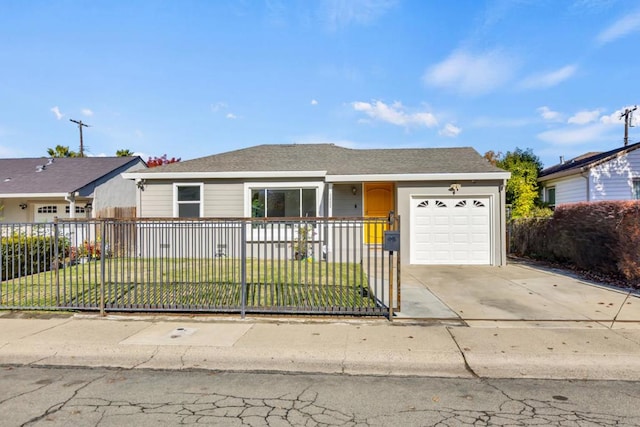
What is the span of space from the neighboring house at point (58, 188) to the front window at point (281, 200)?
8900 millimetres

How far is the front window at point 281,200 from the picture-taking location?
1420 cm

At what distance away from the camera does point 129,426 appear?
343 cm

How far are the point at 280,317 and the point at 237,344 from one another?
4.71ft

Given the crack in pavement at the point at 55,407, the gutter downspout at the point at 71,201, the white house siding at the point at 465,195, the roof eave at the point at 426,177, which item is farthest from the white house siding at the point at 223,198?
the crack in pavement at the point at 55,407

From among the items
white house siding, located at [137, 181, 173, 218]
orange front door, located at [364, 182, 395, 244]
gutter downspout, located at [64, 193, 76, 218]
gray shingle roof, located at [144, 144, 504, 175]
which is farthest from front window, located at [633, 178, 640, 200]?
gutter downspout, located at [64, 193, 76, 218]

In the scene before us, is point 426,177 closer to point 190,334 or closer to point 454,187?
point 454,187

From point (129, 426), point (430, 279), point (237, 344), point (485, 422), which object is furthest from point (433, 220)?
point (129, 426)

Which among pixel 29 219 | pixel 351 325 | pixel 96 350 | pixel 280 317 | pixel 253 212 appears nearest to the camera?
pixel 96 350

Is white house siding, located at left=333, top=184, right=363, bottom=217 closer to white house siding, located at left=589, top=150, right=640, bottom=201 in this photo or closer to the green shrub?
the green shrub

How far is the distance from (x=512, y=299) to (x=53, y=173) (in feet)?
69.6

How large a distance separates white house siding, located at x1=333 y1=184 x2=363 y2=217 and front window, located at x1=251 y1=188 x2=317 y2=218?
3.24ft

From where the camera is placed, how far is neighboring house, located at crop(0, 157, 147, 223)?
693 inches

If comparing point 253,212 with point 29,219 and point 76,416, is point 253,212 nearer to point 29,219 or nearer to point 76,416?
point 76,416

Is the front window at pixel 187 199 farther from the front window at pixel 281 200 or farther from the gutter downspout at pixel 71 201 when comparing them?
the gutter downspout at pixel 71 201
